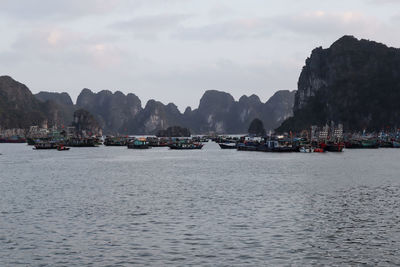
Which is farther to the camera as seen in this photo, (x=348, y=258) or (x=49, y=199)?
Answer: (x=49, y=199)

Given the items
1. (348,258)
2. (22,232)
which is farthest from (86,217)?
(348,258)

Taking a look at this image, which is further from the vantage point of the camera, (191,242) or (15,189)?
(15,189)

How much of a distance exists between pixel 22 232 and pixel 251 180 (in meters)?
50.6

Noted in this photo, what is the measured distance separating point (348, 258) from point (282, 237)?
675 centimetres

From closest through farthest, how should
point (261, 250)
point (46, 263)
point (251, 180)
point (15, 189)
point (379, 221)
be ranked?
point (46, 263) → point (261, 250) → point (379, 221) → point (15, 189) → point (251, 180)

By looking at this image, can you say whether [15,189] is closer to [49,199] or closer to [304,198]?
[49,199]

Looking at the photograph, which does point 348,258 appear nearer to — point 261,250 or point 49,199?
point 261,250

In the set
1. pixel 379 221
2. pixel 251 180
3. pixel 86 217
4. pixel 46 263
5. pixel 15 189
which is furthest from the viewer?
pixel 251 180

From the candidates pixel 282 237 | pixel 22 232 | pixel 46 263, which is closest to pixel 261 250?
pixel 282 237

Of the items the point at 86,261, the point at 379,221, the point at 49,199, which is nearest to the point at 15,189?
the point at 49,199

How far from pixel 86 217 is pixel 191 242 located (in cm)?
1509

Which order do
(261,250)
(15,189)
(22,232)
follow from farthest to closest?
(15,189) < (22,232) < (261,250)

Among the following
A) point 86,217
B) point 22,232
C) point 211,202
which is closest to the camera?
point 22,232

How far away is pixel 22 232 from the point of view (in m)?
40.0
